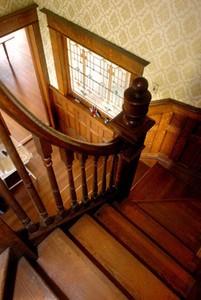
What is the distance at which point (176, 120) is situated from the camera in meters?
2.53

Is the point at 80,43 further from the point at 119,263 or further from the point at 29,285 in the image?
the point at 29,285

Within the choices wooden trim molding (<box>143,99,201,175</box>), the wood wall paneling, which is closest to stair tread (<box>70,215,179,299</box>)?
wooden trim molding (<box>143,99,201,175</box>)

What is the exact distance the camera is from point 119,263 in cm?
156

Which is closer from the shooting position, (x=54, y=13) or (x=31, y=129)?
(x=31, y=129)

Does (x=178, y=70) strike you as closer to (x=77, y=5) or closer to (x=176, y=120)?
(x=176, y=120)

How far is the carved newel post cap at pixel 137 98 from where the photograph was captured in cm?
111

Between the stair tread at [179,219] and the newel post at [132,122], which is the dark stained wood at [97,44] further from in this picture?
the stair tread at [179,219]

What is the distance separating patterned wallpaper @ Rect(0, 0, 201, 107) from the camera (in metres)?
1.87

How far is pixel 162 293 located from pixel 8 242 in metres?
1.03

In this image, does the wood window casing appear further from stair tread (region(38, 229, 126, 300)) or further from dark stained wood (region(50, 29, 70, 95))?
stair tread (region(38, 229, 126, 300))

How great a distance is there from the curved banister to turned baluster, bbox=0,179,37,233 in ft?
0.87

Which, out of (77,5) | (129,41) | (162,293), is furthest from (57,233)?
(77,5)

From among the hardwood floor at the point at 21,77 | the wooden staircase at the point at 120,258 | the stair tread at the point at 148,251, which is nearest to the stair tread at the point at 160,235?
the wooden staircase at the point at 120,258

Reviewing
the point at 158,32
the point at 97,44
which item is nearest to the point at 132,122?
the point at 158,32
